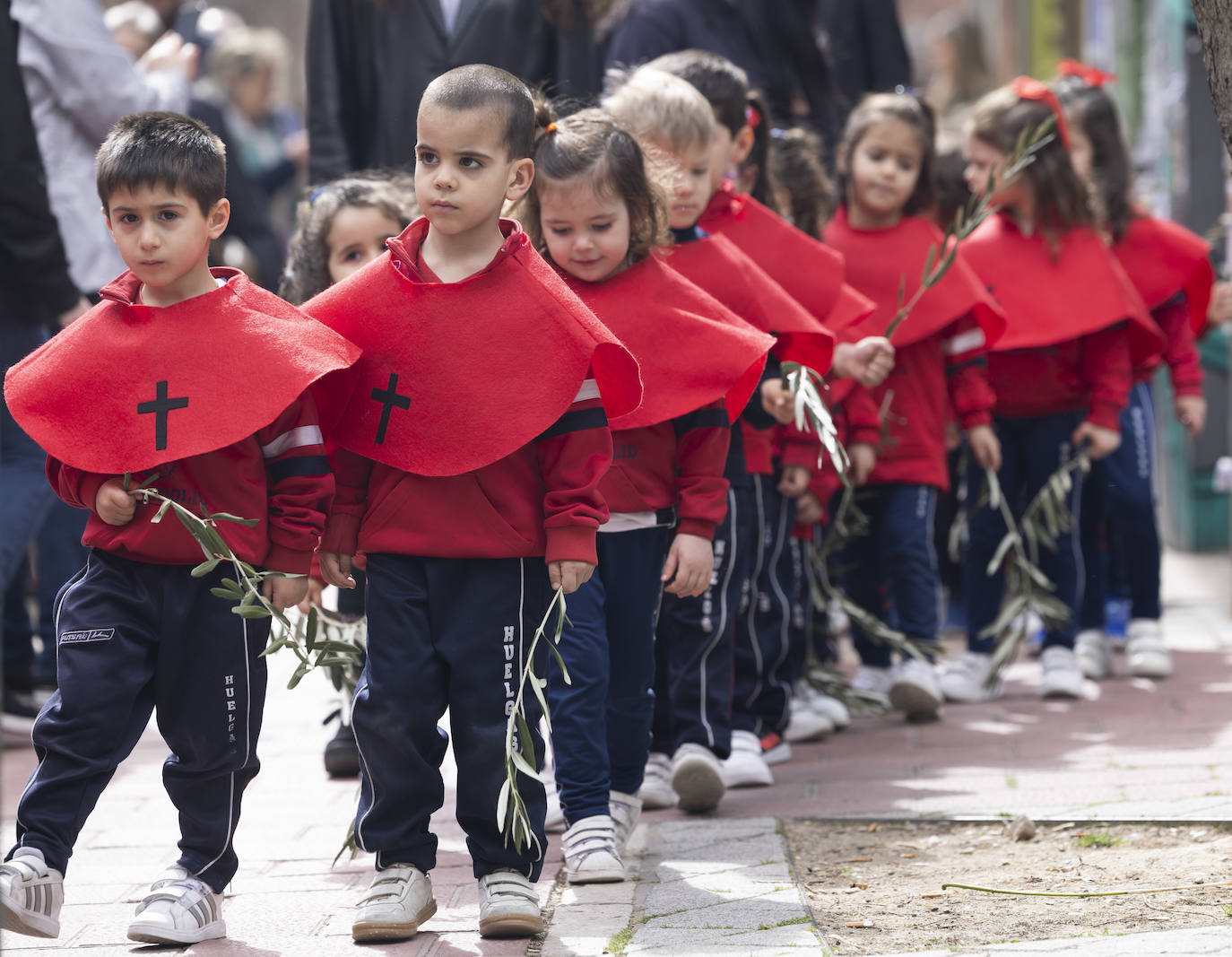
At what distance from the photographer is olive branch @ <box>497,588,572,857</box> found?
3422 mm

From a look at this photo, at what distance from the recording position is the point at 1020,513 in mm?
6340

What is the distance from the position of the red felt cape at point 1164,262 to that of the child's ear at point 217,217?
13.2 ft

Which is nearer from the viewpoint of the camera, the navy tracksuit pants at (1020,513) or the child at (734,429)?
the child at (734,429)

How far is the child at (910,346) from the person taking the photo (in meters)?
5.76

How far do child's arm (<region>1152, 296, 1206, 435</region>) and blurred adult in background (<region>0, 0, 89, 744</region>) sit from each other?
3.95 meters

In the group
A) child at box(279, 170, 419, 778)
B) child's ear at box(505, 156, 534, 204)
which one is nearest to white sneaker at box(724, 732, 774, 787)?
child at box(279, 170, 419, 778)

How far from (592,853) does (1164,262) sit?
3761 millimetres

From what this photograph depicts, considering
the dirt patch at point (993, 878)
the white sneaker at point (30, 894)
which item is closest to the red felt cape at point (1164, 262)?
the dirt patch at point (993, 878)

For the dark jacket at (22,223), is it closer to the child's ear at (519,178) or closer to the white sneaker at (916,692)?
the child's ear at (519,178)

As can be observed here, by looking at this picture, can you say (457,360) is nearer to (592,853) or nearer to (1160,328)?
(592,853)

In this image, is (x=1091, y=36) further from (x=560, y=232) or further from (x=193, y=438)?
(x=193, y=438)

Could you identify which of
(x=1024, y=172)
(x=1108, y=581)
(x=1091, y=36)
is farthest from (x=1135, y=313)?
(x=1091, y=36)

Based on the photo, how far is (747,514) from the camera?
480 cm

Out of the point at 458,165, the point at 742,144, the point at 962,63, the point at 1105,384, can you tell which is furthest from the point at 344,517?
the point at 962,63
